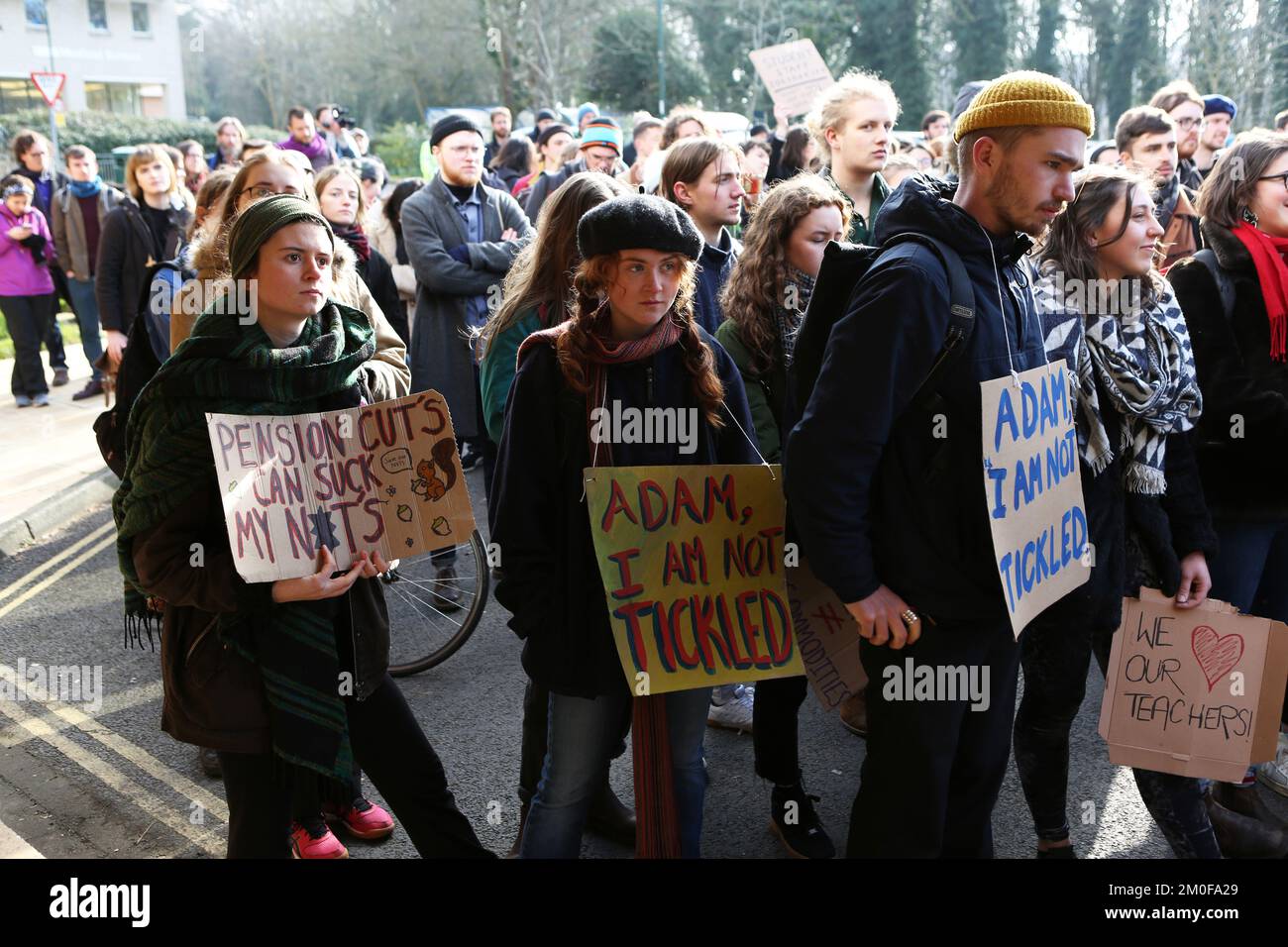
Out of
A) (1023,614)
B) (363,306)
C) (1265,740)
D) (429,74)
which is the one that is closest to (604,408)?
(1023,614)

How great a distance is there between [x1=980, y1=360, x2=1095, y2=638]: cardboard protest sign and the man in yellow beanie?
5cm

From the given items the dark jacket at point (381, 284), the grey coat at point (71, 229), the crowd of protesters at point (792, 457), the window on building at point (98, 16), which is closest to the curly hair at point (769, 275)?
the crowd of protesters at point (792, 457)

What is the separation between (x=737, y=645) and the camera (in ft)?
9.53

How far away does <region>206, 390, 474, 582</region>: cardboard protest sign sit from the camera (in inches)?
109

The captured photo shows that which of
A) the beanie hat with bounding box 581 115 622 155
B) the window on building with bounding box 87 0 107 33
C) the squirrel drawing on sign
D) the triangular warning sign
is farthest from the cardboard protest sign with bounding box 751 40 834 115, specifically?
the window on building with bounding box 87 0 107 33

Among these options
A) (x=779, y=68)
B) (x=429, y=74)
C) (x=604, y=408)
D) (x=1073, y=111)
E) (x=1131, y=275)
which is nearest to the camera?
(x=1073, y=111)

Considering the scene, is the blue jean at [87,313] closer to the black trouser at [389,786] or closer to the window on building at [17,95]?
the black trouser at [389,786]

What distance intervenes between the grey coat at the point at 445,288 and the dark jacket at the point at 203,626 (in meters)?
3.33

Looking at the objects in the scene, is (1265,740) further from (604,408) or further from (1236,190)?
(604,408)

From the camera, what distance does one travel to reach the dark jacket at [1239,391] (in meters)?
3.68

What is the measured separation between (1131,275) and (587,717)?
1964mm

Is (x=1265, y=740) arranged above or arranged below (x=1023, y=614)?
below

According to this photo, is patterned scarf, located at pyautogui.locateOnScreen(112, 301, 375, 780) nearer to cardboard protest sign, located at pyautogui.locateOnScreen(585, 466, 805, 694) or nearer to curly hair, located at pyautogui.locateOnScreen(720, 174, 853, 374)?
cardboard protest sign, located at pyautogui.locateOnScreen(585, 466, 805, 694)

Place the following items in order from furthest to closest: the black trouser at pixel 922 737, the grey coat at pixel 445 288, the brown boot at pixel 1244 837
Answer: the grey coat at pixel 445 288 < the brown boot at pixel 1244 837 < the black trouser at pixel 922 737
